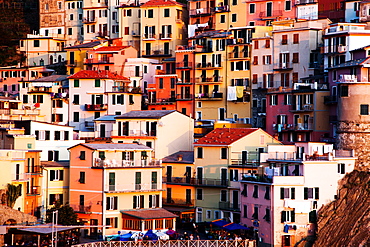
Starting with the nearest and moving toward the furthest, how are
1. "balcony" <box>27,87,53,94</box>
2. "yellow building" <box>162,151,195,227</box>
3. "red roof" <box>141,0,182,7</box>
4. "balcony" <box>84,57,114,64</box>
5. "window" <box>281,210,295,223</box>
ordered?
1. "window" <box>281,210,295,223</box>
2. "yellow building" <box>162,151,195,227</box>
3. "balcony" <box>27,87,53,94</box>
4. "balcony" <box>84,57,114,64</box>
5. "red roof" <box>141,0,182,7</box>

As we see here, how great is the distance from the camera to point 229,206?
83188mm

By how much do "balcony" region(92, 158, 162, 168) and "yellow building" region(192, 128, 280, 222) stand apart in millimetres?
5008

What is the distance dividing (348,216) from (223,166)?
529 inches

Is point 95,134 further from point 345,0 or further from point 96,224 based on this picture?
point 345,0

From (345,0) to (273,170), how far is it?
3490 centimetres

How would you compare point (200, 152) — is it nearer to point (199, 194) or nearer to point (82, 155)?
point (199, 194)

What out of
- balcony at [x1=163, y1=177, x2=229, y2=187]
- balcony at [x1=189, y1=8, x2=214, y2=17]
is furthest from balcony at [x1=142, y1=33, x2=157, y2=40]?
balcony at [x1=163, y1=177, x2=229, y2=187]

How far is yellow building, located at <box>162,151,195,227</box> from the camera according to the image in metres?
86.4

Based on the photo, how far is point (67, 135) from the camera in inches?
3652

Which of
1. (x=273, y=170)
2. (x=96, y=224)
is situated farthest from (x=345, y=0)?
(x=96, y=224)

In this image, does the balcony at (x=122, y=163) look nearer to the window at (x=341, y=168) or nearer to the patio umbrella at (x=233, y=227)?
the patio umbrella at (x=233, y=227)

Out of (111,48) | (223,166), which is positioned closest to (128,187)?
(223,166)

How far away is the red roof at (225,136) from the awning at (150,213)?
29.0 ft

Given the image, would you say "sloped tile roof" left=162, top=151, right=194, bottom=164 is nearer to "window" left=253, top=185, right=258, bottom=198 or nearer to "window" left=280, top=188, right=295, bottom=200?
"window" left=253, top=185, right=258, bottom=198
